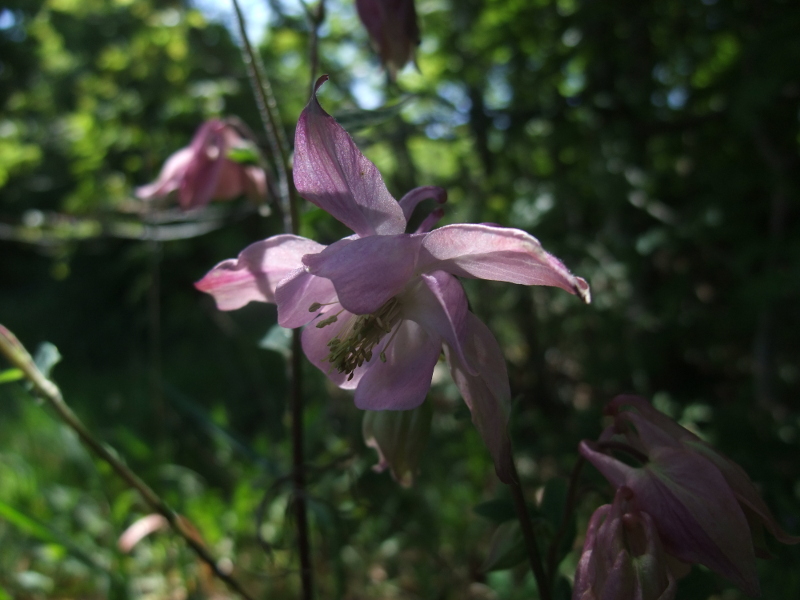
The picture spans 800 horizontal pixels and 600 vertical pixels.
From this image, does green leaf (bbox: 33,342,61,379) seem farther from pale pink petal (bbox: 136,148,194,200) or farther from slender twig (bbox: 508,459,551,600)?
slender twig (bbox: 508,459,551,600)

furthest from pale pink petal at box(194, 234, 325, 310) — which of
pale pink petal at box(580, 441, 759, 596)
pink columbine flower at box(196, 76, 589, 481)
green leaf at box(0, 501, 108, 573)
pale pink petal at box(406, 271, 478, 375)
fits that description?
green leaf at box(0, 501, 108, 573)

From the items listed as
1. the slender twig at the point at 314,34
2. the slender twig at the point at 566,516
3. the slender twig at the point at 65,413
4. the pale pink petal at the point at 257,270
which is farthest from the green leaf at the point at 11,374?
the slender twig at the point at 566,516

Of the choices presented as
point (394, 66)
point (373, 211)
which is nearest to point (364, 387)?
point (373, 211)

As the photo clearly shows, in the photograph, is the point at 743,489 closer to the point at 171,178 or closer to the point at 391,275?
the point at 391,275

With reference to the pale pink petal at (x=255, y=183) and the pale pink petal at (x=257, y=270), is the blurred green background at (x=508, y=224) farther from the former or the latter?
the pale pink petal at (x=257, y=270)

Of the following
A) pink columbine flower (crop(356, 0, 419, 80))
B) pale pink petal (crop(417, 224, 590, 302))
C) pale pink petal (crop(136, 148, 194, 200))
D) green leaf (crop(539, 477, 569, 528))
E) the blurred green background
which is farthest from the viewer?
the blurred green background
